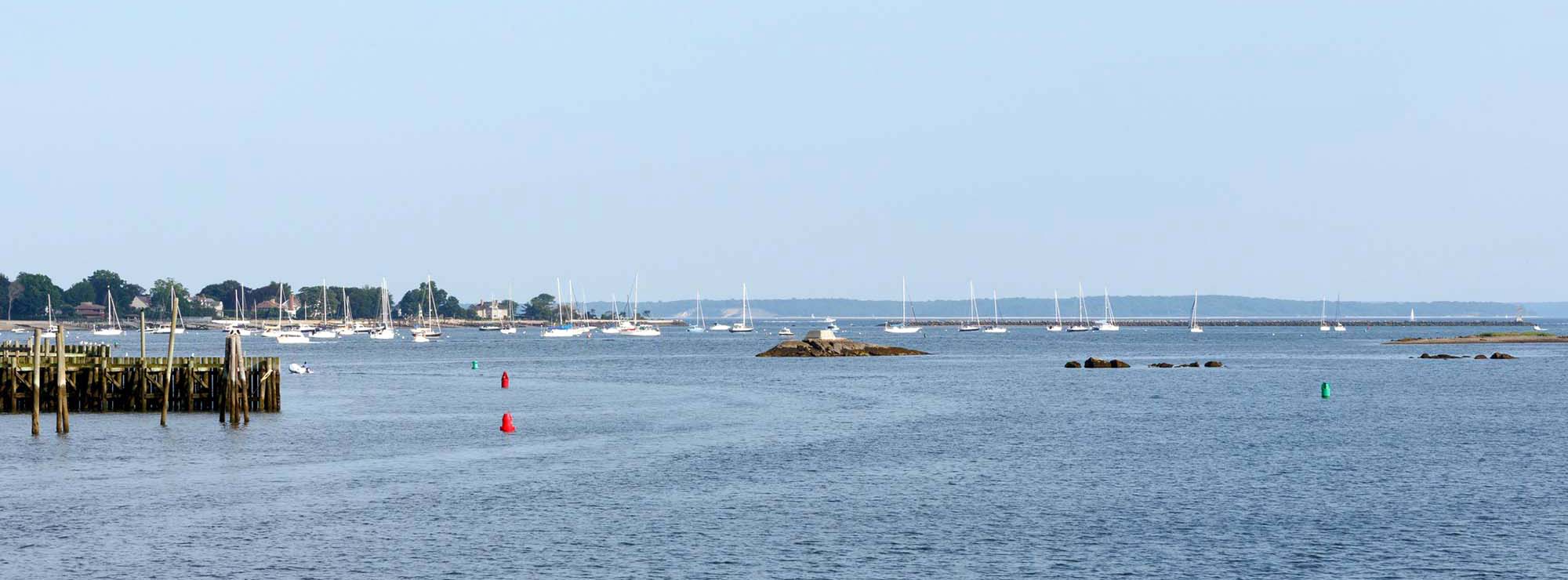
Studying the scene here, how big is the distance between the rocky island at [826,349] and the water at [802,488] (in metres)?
Result: 66.0

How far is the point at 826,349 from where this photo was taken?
149250 millimetres

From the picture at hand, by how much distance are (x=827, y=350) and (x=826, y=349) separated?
1.26ft

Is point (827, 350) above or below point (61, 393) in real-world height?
below

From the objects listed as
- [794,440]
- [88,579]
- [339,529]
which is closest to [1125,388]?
[794,440]

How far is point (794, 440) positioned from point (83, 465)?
2293 cm

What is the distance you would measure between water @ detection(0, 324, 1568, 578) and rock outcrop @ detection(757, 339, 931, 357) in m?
65.8

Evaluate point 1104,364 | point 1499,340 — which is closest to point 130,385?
point 1104,364

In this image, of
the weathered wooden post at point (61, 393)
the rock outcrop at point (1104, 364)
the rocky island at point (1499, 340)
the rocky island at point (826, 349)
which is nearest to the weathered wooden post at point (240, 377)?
the weathered wooden post at point (61, 393)

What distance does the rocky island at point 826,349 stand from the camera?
487 ft

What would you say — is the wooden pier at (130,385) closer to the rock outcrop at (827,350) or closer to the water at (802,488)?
the water at (802,488)

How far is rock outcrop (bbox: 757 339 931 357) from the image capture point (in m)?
148

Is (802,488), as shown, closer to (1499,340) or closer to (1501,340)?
(1501,340)

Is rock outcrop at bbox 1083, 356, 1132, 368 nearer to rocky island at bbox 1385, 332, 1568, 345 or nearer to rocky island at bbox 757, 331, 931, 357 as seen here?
rocky island at bbox 757, 331, 931, 357

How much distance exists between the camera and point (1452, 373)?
110 m
